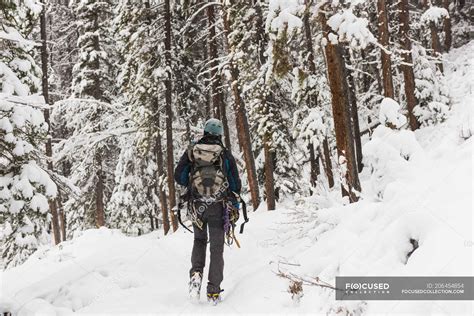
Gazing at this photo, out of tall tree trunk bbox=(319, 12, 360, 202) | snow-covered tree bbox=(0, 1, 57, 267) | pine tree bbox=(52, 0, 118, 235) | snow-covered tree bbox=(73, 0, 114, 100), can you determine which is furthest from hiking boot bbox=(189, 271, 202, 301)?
snow-covered tree bbox=(73, 0, 114, 100)

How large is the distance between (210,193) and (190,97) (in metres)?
14.2

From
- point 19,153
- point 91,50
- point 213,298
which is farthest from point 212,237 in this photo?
point 91,50

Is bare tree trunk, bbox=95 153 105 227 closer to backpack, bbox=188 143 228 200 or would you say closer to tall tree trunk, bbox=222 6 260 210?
tall tree trunk, bbox=222 6 260 210

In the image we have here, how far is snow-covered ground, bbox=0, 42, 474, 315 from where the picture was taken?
3.95m

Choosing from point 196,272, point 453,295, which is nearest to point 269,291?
point 196,272

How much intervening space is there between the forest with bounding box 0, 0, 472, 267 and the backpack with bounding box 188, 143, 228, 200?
1.59 metres

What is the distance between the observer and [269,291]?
5.47 metres

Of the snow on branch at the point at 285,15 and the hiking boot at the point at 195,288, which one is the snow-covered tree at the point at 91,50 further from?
→ the hiking boot at the point at 195,288

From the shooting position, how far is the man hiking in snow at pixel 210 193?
606 centimetres

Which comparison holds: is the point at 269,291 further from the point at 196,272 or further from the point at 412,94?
the point at 412,94

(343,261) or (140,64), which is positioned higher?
(140,64)

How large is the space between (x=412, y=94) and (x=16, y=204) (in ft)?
52.3

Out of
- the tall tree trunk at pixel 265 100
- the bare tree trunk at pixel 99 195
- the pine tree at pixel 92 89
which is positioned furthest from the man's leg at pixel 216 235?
the bare tree trunk at pixel 99 195

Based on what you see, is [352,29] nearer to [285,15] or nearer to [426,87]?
[285,15]
